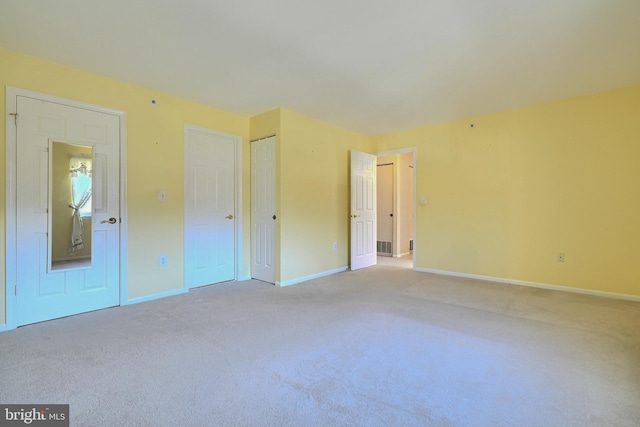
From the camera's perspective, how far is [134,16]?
2.07 metres

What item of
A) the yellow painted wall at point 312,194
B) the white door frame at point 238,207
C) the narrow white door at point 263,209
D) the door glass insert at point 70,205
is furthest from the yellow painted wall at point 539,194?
the door glass insert at point 70,205

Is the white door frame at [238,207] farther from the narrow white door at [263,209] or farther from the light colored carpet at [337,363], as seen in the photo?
the light colored carpet at [337,363]

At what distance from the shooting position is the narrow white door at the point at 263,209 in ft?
13.3

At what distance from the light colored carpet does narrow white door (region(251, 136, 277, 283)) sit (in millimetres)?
986

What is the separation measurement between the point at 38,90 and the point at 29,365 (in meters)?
2.34

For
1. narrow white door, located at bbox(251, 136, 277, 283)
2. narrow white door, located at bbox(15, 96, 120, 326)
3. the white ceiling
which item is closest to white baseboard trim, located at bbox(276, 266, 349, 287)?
narrow white door, located at bbox(251, 136, 277, 283)

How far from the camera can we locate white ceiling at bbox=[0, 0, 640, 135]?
2004mm

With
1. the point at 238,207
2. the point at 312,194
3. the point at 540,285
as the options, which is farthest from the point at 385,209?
the point at 238,207

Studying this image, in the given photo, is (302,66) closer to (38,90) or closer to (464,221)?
(38,90)

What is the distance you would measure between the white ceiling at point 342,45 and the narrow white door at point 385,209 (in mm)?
2998

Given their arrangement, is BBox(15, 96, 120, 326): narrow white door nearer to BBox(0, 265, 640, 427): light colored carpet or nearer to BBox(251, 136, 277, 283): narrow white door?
BBox(0, 265, 640, 427): light colored carpet

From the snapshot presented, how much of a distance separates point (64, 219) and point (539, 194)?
547 cm

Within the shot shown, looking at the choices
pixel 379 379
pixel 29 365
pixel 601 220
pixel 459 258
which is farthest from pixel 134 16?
pixel 601 220

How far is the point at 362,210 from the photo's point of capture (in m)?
5.15
